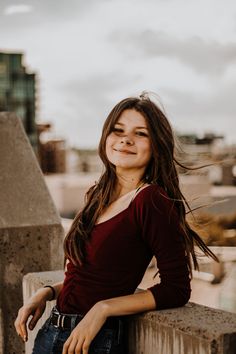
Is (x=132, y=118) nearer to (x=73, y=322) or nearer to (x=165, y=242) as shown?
(x=165, y=242)

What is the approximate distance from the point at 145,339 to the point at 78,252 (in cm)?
37

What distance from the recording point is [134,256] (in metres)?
2.19

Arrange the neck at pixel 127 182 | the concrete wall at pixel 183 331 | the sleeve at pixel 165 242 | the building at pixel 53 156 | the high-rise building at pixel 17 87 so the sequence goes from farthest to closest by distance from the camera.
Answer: the high-rise building at pixel 17 87 → the building at pixel 53 156 → the neck at pixel 127 182 → the sleeve at pixel 165 242 → the concrete wall at pixel 183 331

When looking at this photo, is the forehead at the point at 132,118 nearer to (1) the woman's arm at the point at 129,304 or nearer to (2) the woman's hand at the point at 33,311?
(1) the woman's arm at the point at 129,304

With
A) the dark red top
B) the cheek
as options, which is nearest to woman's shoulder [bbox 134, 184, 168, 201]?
the dark red top

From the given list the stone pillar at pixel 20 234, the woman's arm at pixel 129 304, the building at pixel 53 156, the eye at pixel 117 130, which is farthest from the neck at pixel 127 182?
the building at pixel 53 156

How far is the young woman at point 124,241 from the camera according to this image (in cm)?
212

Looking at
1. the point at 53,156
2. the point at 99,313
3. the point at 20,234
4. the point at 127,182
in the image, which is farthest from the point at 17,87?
the point at 99,313

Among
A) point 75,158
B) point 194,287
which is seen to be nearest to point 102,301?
point 194,287

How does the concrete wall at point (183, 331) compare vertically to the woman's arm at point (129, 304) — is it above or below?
below

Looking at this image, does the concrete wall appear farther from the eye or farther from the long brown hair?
the eye

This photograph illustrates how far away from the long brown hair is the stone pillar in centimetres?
113

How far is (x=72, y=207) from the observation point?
72.2ft

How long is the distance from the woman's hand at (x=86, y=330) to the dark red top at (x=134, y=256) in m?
0.08
